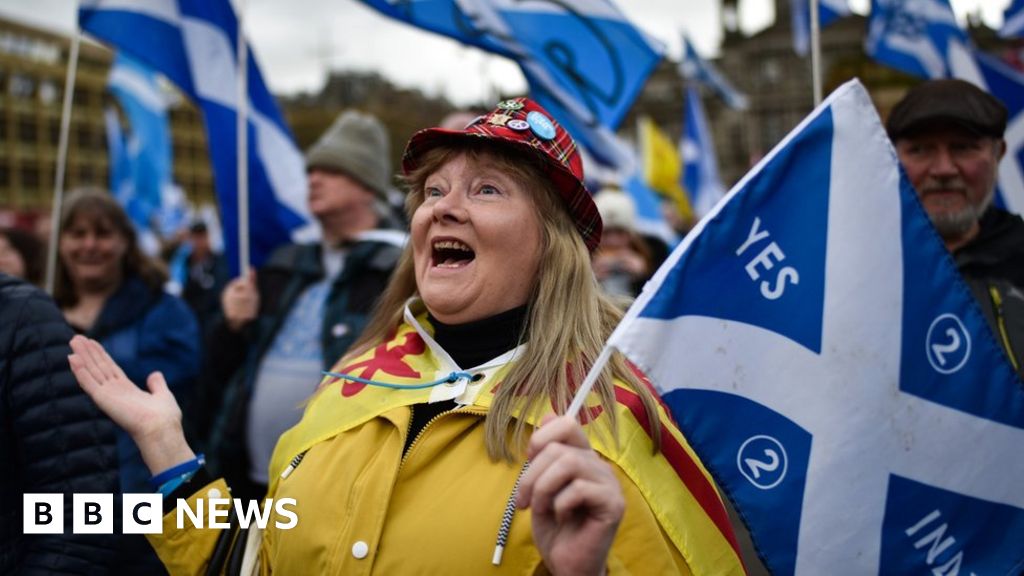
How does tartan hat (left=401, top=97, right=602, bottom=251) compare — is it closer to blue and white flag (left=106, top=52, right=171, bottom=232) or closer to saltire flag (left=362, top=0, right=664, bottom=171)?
saltire flag (left=362, top=0, right=664, bottom=171)

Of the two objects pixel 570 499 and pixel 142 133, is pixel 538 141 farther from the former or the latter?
pixel 142 133

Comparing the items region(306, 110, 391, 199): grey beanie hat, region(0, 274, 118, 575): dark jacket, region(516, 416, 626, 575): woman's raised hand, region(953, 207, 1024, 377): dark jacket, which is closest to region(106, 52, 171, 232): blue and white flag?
region(306, 110, 391, 199): grey beanie hat

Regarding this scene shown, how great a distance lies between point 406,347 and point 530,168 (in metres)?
0.55

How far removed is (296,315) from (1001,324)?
8.90ft

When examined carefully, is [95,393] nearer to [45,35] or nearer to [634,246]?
[634,246]

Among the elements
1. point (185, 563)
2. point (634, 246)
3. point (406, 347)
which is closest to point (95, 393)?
point (185, 563)

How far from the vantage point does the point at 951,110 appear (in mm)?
3270

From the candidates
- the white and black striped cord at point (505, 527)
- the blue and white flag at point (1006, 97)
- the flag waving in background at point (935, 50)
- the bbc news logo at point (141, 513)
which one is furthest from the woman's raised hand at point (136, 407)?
the flag waving in background at point (935, 50)

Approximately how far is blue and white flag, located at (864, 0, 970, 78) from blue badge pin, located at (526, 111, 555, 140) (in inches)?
141

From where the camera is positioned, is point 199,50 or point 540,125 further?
point 199,50

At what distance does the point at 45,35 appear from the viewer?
6519 centimetres

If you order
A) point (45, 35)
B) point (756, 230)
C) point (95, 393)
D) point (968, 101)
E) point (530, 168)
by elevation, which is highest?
point (45, 35)

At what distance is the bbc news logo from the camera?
224cm

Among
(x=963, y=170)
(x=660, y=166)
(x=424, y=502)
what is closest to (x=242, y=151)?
(x=424, y=502)
